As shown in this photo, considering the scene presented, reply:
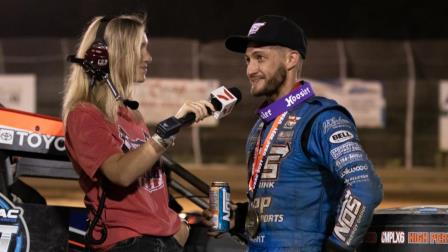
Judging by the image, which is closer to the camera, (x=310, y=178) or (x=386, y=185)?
(x=310, y=178)

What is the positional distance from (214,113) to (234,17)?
18.4 m

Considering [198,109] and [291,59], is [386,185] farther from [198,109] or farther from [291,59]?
[198,109]

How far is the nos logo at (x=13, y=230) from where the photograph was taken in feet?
12.5

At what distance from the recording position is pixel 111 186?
11.7 ft

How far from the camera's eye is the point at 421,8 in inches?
854

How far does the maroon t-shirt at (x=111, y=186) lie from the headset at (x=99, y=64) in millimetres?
105

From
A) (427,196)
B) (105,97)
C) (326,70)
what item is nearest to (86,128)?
(105,97)

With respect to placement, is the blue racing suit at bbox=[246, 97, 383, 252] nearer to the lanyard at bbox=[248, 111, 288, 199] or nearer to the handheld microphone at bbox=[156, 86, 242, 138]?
the lanyard at bbox=[248, 111, 288, 199]

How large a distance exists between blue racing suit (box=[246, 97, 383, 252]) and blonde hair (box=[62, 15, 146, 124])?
679mm

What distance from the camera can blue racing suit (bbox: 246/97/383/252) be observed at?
3217 millimetres

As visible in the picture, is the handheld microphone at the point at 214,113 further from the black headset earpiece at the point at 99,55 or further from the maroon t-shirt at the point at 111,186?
the black headset earpiece at the point at 99,55

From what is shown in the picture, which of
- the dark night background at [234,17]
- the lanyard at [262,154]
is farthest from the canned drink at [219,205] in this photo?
the dark night background at [234,17]

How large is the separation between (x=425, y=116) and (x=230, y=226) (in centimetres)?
1339

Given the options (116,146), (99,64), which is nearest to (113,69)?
(99,64)
